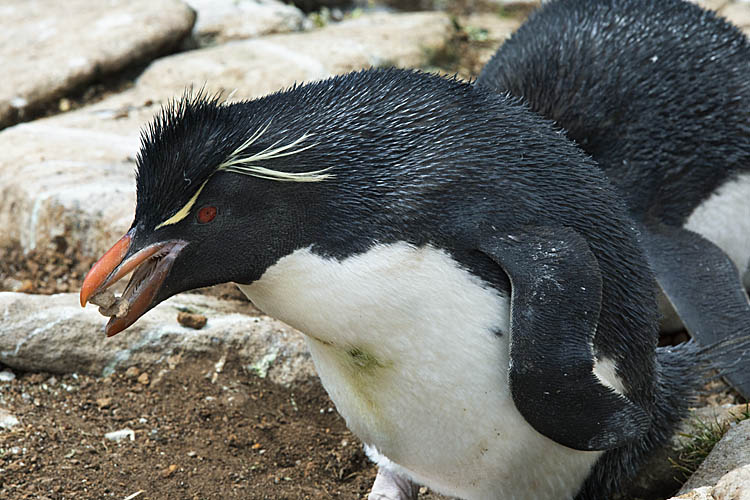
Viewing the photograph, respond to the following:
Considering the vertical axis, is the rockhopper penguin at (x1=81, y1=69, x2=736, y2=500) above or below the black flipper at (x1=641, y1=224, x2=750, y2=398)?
above

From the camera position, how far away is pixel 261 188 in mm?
Answer: 2266

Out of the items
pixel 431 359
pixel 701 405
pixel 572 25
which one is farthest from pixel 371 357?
pixel 572 25

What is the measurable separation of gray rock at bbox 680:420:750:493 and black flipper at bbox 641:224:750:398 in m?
0.41

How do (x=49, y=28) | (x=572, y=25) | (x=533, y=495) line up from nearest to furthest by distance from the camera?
(x=533, y=495) → (x=572, y=25) → (x=49, y=28)

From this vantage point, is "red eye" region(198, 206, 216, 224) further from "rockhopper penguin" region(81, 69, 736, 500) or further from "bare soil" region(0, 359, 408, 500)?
"bare soil" region(0, 359, 408, 500)

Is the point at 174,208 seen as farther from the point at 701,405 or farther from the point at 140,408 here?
the point at 701,405

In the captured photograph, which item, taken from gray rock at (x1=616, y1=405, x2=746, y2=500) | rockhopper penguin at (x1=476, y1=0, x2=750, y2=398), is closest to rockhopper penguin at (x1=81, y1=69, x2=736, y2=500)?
gray rock at (x1=616, y1=405, x2=746, y2=500)

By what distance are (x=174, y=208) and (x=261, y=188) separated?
0.22 m

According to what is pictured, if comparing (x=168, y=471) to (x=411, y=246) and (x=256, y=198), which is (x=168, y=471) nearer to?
(x=256, y=198)

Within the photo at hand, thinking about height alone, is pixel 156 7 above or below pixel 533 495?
below

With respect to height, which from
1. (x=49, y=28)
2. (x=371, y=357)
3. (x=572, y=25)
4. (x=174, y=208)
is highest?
(x=572, y=25)

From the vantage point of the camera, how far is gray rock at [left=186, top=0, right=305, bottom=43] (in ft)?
19.6

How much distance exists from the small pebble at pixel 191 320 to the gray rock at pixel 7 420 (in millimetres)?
681

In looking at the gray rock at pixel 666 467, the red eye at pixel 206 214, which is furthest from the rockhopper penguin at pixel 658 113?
the red eye at pixel 206 214
